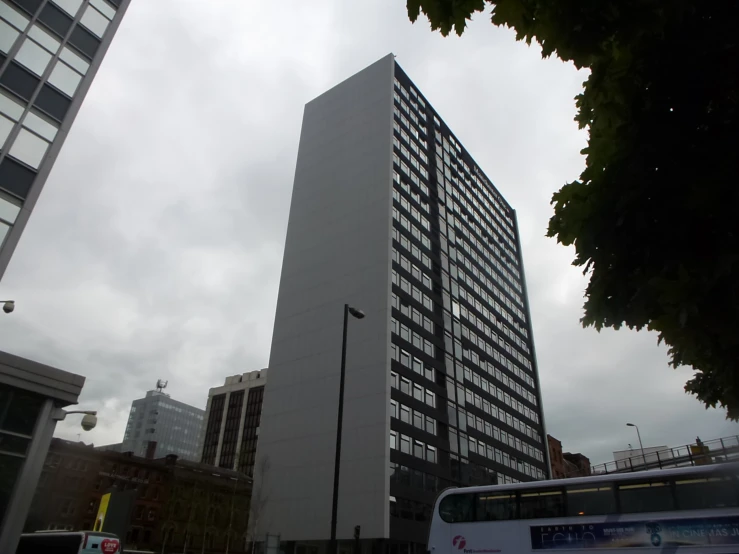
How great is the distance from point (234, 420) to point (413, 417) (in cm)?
9454

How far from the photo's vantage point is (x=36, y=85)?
2383 cm

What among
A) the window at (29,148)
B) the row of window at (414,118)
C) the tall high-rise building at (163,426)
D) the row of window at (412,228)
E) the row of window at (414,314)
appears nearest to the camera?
the window at (29,148)

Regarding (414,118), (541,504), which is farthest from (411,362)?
(541,504)

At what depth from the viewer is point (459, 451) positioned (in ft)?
174

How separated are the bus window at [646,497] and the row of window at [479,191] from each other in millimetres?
63239

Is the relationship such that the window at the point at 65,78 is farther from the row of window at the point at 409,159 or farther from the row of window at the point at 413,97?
the row of window at the point at 413,97

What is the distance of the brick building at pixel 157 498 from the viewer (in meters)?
60.4

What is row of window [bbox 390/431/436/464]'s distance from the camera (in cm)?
4428

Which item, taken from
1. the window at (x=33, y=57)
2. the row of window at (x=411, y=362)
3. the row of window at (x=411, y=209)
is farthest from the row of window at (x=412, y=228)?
the window at (x=33, y=57)

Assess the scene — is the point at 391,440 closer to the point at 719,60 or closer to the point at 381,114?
the point at 381,114

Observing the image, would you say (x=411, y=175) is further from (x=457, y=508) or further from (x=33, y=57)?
(x=457, y=508)

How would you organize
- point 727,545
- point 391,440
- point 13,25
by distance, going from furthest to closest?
point 391,440 < point 13,25 < point 727,545

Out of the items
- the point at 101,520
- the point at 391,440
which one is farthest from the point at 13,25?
the point at 391,440

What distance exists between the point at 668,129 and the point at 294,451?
49.3 m
